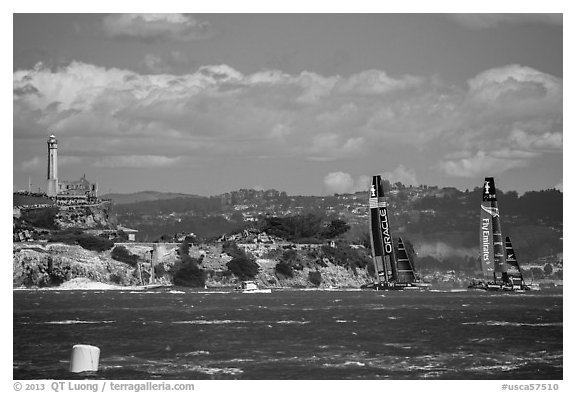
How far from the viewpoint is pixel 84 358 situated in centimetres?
4825

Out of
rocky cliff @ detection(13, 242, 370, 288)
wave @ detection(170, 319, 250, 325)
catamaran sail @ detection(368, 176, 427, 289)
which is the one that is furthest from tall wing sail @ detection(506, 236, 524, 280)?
wave @ detection(170, 319, 250, 325)

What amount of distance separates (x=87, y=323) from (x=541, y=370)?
A: 36.0 metres

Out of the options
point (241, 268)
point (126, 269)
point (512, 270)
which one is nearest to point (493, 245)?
point (512, 270)

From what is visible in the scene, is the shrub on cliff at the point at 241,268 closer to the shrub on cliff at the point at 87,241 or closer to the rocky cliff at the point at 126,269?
the rocky cliff at the point at 126,269

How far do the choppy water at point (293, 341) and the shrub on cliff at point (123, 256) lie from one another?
69855 mm

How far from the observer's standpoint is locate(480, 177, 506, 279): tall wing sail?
440ft

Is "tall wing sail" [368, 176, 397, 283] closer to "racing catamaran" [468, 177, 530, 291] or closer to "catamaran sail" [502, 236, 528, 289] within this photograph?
"racing catamaran" [468, 177, 530, 291]

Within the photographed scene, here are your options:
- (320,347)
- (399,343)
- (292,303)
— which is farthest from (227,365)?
(292,303)

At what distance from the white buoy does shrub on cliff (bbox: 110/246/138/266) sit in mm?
129548

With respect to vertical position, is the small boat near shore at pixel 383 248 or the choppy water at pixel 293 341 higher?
the small boat near shore at pixel 383 248

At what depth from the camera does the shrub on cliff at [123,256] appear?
17850 cm

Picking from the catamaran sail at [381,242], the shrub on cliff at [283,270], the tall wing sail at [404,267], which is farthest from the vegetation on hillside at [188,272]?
the catamaran sail at [381,242]

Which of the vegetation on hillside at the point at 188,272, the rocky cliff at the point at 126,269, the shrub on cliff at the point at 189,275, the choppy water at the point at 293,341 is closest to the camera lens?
the choppy water at the point at 293,341

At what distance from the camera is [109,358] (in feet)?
186
